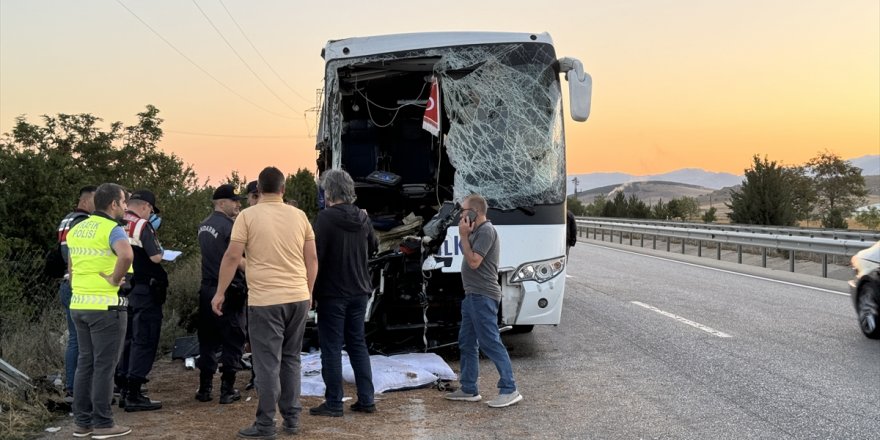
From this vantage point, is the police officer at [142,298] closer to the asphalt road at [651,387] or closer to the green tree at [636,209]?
the asphalt road at [651,387]

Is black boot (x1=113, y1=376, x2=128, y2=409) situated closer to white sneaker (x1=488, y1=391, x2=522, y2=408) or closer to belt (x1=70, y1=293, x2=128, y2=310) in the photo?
belt (x1=70, y1=293, x2=128, y2=310)

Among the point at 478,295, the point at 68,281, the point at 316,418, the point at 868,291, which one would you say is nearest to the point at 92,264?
the point at 68,281

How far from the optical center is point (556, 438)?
555 centimetres

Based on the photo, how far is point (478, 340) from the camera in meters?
6.81

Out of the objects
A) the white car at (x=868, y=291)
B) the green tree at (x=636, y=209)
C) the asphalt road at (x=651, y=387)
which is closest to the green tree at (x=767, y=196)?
the green tree at (x=636, y=209)

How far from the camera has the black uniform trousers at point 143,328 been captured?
6.51 metres

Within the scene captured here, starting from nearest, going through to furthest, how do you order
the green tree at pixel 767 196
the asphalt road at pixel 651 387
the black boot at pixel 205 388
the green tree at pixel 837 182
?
the asphalt road at pixel 651 387 → the black boot at pixel 205 388 → the green tree at pixel 767 196 → the green tree at pixel 837 182

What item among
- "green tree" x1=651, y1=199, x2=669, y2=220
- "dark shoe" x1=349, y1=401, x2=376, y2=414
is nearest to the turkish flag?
"dark shoe" x1=349, y1=401, x2=376, y2=414

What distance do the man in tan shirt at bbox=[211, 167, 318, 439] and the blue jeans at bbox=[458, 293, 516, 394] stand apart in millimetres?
1680

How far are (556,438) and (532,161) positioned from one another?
352 cm

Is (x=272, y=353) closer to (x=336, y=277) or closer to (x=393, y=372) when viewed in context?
(x=336, y=277)

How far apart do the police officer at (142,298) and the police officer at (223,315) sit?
379mm

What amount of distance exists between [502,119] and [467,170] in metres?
0.67

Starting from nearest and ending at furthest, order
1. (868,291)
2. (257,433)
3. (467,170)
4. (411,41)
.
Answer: (257,433) → (467,170) → (411,41) → (868,291)
